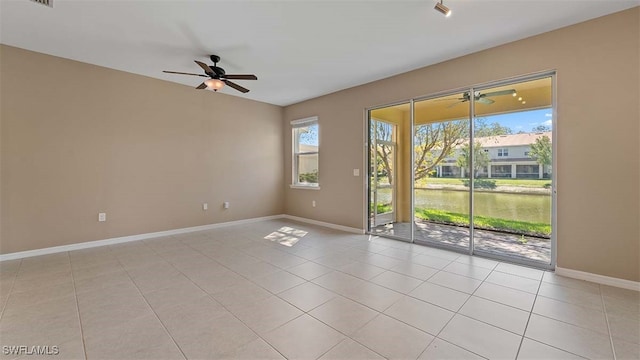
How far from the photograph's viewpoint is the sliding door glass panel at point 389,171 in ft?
16.4

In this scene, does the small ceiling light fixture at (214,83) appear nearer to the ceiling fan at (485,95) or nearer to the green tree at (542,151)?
the ceiling fan at (485,95)

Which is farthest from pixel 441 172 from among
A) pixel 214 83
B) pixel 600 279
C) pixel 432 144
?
pixel 214 83

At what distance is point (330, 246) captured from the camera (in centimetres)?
410

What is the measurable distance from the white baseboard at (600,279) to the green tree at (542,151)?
1299mm

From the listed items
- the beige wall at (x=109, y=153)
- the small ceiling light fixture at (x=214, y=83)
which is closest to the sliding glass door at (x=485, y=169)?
the small ceiling light fixture at (x=214, y=83)

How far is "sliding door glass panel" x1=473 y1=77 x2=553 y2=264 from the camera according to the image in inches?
129

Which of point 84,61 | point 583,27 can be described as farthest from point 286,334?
point 84,61

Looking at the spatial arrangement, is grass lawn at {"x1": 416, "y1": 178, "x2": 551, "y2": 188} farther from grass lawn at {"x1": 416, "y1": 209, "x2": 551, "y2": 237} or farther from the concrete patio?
the concrete patio

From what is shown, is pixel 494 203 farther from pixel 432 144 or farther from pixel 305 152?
pixel 305 152

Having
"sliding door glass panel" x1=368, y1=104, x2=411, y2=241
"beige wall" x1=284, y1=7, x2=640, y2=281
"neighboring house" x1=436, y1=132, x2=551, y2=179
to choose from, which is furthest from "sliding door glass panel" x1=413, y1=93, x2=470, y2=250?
"beige wall" x1=284, y1=7, x2=640, y2=281

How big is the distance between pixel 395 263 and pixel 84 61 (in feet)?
18.0

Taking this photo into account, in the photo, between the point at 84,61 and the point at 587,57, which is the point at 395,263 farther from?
the point at 84,61

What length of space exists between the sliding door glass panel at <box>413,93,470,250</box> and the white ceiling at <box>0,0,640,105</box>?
0.84m

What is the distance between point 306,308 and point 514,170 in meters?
3.36
